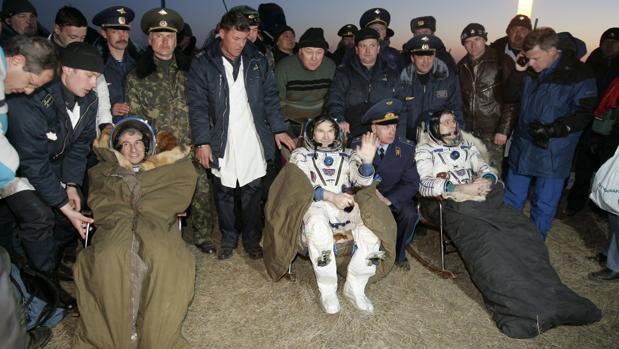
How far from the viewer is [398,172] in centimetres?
441

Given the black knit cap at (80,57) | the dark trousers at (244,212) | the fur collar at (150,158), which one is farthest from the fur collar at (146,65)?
the dark trousers at (244,212)

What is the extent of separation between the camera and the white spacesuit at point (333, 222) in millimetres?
3852

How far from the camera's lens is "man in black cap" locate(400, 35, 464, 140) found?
5035mm

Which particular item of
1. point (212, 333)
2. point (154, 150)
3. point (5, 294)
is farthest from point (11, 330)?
point (154, 150)

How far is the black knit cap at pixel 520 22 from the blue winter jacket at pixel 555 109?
136 cm

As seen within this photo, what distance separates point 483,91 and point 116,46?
4.25 metres

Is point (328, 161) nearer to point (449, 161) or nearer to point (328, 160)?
point (328, 160)

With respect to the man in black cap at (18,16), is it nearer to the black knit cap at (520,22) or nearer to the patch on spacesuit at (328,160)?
the patch on spacesuit at (328,160)

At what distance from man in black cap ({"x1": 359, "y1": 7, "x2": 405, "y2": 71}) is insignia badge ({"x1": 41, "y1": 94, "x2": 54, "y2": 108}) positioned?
3345mm

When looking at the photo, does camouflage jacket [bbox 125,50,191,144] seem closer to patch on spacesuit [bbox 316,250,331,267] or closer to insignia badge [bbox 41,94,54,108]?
insignia badge [bbox 41,94,54,108]

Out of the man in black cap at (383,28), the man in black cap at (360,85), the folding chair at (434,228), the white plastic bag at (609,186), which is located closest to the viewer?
the white plastic bag at (609,186)

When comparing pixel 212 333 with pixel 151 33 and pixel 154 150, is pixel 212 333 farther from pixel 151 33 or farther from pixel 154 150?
pixel 151 33

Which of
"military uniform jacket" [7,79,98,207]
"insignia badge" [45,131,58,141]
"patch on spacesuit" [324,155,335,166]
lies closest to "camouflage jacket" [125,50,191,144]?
"military uniform jacket" [7,79,98,207]

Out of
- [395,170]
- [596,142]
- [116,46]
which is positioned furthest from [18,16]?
[596,142]
